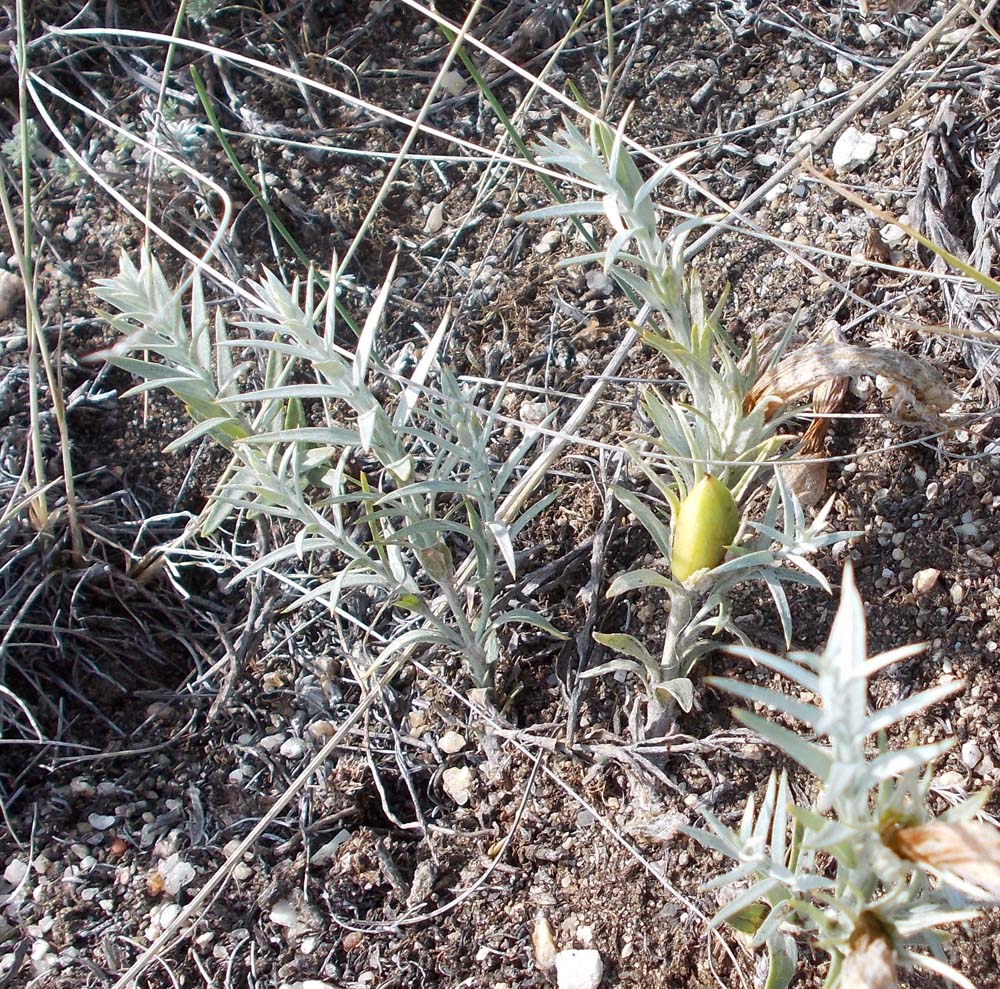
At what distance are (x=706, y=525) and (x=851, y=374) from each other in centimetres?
32

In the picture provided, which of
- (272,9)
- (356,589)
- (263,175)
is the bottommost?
(356,589)

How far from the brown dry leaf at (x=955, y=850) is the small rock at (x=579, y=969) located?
606mm

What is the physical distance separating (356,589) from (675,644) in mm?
514

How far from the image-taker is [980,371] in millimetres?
1401

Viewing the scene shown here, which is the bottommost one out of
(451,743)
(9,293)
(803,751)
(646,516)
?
(451,743)

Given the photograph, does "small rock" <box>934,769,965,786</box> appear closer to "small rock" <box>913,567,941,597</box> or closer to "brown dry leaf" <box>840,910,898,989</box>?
"small rock" <box>913,567,941,597</box>

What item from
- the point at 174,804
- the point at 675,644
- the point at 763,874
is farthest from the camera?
the point at 174,804

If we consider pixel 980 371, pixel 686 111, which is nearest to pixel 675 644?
pixel 980 371

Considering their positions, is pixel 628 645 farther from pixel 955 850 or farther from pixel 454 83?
pixel 454 83

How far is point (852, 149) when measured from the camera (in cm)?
168

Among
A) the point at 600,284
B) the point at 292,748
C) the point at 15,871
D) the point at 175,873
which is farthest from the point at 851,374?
the point at 15,871

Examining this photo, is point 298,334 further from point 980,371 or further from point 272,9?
point 272,9

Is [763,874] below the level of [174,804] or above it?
above

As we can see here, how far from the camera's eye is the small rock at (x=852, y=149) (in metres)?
1.67
